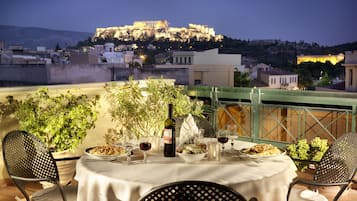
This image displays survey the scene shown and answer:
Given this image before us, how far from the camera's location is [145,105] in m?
5.31

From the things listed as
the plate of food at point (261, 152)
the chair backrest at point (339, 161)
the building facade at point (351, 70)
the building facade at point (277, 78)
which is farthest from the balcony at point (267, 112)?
the building facade at point (277, 78)

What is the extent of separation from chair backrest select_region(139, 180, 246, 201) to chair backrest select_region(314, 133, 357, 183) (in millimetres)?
1218

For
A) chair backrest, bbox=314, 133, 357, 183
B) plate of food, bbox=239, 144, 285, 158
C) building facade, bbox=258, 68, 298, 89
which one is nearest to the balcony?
chair backrest, bbox=314, 133, 357, 183

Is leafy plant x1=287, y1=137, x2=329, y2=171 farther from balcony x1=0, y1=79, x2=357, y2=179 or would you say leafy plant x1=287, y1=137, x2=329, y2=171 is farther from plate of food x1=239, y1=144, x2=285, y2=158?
plate of food x1=239, y1=144, x2=285, y2=158

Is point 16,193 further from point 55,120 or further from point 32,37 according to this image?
point 32,37

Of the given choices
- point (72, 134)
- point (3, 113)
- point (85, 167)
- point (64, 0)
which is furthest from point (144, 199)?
point (64, 0)

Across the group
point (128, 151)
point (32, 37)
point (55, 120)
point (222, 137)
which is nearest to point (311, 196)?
point (222, 137)

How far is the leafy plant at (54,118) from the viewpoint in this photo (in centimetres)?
415

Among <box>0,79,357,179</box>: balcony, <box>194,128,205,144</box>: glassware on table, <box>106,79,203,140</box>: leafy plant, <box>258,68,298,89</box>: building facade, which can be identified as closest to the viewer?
<box>194,128,205,144</box>: glassware on table

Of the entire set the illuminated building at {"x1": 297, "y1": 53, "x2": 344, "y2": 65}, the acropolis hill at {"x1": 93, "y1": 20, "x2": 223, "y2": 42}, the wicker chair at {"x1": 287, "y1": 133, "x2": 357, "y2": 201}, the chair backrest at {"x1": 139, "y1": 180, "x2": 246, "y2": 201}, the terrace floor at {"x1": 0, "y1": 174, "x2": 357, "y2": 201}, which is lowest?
the terrace floor at {"x1": 0, "y1": 174, "x2": 357, "y2": 201}

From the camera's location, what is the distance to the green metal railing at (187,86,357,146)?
190 inches

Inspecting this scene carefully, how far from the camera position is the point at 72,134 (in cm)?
428

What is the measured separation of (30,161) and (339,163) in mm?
2016

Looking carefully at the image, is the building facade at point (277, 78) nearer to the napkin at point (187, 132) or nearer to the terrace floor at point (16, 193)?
the terrace floor at point (16, 193)
